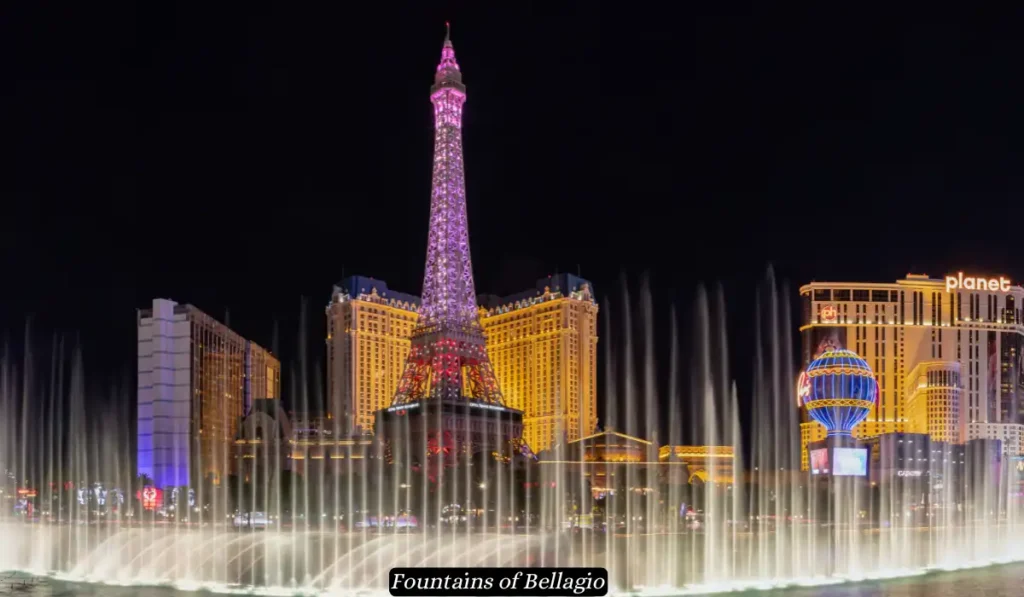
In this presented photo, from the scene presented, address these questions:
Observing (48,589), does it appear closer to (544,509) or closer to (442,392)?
(544,509)

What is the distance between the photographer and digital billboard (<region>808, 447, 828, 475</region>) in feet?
259

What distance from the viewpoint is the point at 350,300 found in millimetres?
103875

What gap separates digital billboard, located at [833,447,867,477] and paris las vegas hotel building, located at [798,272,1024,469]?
115 feet

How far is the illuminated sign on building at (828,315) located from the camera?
113 metres

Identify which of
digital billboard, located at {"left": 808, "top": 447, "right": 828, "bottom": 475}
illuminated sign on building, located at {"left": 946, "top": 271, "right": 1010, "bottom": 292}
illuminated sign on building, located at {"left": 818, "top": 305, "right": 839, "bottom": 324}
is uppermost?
illuminated sign on building, located at {"left": 946, "top": 271, "right": 1010, "bottom": 292}

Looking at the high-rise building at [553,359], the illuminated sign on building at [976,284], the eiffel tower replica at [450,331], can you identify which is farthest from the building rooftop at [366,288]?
the illuminated sign on building at [976,284]

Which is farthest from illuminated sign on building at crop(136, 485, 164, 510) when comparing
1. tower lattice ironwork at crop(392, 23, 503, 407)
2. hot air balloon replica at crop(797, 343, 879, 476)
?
hot air balloon replica at crop(797, 343, 879, 476)

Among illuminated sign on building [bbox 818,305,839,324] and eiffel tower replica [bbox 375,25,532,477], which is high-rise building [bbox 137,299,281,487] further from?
illuminated sign on building [bbox 818,305,839,324]

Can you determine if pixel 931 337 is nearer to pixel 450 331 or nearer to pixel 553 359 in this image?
pixel 553 359

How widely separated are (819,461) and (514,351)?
34.1m

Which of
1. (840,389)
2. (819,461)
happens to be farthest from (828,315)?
(840,389)

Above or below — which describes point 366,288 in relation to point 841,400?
above

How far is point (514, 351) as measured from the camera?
105125 millimetres

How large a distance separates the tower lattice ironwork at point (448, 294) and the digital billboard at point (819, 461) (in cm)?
2401
